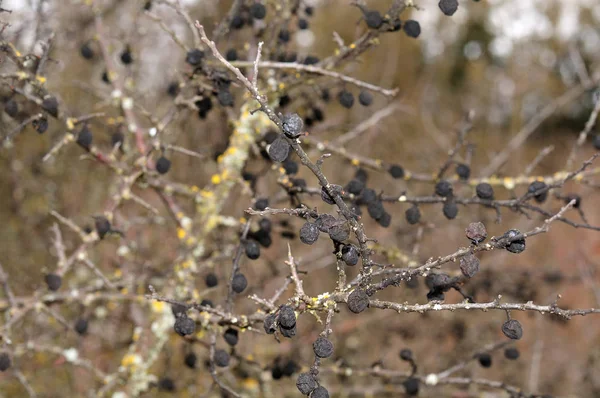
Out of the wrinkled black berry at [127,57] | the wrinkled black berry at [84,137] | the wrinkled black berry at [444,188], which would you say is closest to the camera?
the wrinkled black berry at [444,188]

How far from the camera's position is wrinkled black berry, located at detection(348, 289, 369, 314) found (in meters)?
1.68

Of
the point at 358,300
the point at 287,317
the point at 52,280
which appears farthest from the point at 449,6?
the point at 52,280

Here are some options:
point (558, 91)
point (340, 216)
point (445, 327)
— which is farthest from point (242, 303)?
point (558, 91)

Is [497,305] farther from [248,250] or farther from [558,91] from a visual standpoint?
[558,91]

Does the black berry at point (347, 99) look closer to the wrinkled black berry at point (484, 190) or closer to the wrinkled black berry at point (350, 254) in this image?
the wrinkled black berry at point (484, 190)

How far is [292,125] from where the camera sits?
1.66 meters

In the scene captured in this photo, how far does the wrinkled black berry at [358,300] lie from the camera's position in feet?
5.51

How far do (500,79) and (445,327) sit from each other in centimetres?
863

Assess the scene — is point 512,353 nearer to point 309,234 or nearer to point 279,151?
point 309,234

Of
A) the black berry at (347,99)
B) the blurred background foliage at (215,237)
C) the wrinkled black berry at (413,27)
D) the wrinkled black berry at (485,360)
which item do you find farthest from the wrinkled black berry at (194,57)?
the wrinkled black berry at (485,360)

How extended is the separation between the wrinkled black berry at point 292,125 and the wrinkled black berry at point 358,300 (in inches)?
19.7

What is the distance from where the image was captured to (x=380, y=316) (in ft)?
17.1

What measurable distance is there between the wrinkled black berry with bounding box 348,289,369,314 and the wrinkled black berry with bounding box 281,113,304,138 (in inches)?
19.7

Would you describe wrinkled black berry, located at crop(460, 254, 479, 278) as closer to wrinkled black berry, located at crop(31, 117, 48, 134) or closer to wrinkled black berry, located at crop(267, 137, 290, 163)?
wrinkled black berry, located at crop(267, 137, 290, 163)
